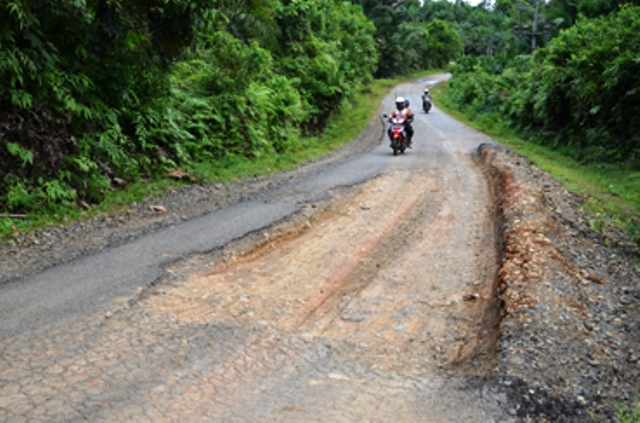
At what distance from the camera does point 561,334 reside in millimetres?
4566

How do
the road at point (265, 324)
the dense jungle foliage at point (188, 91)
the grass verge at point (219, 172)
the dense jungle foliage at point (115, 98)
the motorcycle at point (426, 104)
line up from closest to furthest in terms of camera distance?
the road at point (265, 324) < the grass verge at point (219, 172) < the dense jungle foliage at point (115, 98) < the dense jungle foliage at point (188, 91) < the motorcycle at point (426, 104)

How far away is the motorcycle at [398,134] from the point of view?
51.5 ft

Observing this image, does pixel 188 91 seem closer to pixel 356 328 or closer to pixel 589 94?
pixel 356 328

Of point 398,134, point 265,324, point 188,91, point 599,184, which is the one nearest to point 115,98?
point 188,91

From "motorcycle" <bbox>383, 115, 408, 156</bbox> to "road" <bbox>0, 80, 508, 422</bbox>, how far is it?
7.32 metres

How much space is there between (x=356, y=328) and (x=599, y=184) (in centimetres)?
1064

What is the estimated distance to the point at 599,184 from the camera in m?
13.2

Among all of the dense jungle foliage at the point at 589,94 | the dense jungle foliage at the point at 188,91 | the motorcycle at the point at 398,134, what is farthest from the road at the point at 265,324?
the dense jungle foliage at the point at 589,94

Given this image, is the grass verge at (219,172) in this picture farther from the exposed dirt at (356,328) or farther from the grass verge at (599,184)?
the grass verge at (599,184)

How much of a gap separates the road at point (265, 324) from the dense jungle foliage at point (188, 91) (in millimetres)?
2653

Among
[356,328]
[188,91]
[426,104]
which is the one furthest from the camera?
[426,104]

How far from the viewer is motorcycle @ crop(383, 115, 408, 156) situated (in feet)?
51.5

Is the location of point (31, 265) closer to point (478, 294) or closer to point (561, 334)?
point (478, 294)

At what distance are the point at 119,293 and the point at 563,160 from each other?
15620mm
